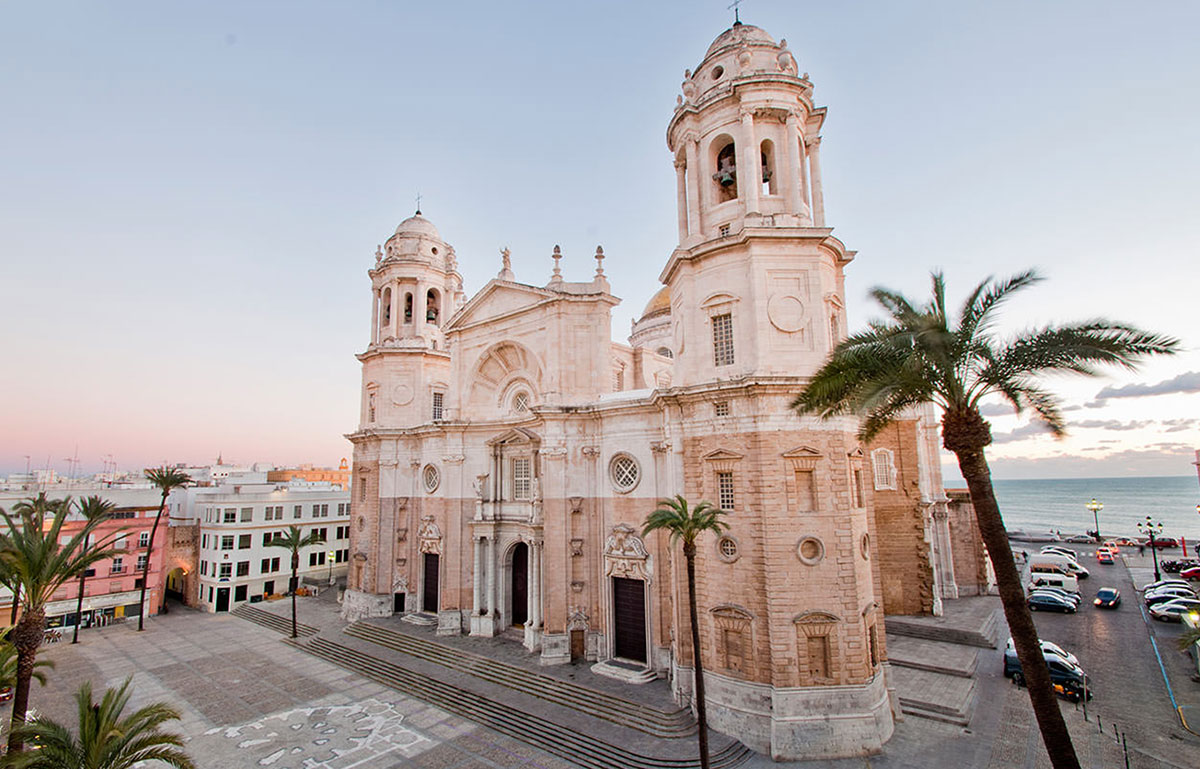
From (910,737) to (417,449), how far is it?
2690 centimetres

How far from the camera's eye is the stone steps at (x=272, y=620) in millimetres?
31573

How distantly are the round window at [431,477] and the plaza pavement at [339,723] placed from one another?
9759 mm

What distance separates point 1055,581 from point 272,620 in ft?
163

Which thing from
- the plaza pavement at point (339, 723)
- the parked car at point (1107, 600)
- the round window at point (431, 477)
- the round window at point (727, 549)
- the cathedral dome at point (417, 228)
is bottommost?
the plaza pavement at point (339, 723)

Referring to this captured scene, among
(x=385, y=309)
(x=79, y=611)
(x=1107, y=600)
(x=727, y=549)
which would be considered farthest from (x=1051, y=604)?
(x=79, y=611)

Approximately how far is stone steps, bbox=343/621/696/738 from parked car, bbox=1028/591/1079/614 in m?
25.9

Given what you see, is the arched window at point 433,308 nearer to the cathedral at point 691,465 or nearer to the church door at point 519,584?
the cathedral at point 691,465

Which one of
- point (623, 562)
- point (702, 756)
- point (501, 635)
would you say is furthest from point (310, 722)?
point (702, 756)

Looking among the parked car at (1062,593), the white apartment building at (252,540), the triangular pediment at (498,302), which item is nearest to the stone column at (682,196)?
the triangular pediment at (498,302)

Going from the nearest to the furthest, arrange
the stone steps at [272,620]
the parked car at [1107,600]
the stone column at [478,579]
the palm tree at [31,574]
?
the palm tree at [31,574], the stone column at [478,579], the stone steps at [272,620], the parked car at [1107,600]

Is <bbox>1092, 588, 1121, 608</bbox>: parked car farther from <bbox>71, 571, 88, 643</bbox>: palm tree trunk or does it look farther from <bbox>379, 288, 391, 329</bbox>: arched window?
<bbox>71, 571, 88, 643</bbox>: palm tree trunk

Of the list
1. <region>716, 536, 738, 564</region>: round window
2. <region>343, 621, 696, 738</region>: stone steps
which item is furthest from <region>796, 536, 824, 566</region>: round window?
<region>343, 621, 696, 738</region>: stone steps

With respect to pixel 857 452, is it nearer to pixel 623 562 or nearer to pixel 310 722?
pixel 623 562

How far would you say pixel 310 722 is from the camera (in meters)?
20.4
